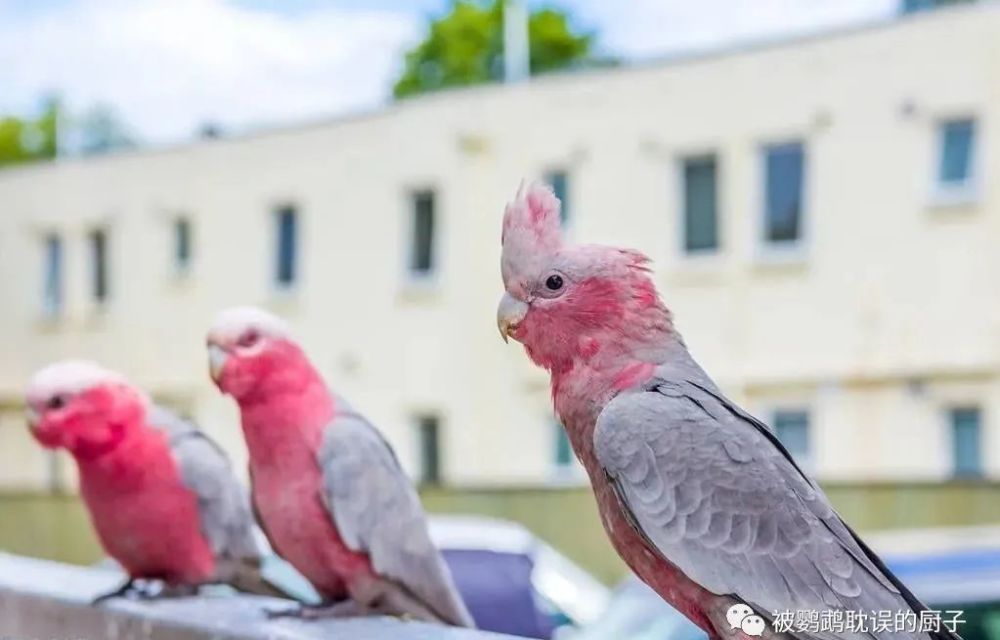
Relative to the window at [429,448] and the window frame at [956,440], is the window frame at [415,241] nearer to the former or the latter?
the window at [429,448]

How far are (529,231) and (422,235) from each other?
28.6 ft

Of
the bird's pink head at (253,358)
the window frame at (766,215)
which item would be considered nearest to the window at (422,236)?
the window frame at (766,215)

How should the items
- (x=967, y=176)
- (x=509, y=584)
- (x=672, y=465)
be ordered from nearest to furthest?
(x=672, y=465) < (x=509, y=584) < (x=967, y=176)

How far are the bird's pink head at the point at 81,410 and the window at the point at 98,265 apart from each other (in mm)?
9618

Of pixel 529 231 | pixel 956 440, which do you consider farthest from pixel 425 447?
pixel 529 231

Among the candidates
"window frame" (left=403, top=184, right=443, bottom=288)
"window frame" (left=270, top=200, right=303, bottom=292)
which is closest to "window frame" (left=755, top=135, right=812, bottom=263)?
"window frame" (left=403, top=184, right=443, bottom=288)

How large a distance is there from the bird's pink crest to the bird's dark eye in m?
0.64

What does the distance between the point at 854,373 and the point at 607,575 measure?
105 inches

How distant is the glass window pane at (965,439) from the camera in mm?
8227

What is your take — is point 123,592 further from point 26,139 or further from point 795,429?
point 26,139

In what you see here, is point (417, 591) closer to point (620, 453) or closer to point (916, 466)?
point (620, 453)

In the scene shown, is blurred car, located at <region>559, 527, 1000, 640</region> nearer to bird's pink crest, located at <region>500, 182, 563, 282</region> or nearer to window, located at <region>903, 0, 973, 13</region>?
bird's pink crest, located at <region>500, 182, 563, 282</region>

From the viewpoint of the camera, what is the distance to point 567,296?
1.43 meters

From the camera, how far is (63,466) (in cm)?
1120
